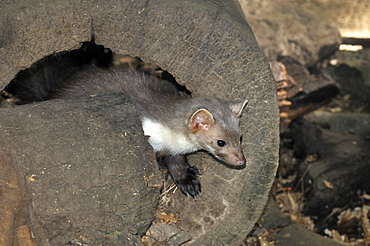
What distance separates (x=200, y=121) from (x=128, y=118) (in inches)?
29.3

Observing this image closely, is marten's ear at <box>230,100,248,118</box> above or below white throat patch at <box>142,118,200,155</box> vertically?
above

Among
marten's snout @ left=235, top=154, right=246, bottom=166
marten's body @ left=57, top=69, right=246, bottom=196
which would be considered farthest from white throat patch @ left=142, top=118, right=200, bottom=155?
marten's snout @ left=235, top=154, right=246, bottom=166

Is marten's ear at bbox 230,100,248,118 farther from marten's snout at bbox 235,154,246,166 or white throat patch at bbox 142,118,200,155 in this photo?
white throat patch at bbox 142,118,200,155

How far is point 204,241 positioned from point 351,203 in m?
2.86

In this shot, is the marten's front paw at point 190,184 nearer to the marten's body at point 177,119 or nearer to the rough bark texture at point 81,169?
the marten's body at point 177,119

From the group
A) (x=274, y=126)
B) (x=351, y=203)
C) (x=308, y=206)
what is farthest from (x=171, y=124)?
(x=351, y=203)

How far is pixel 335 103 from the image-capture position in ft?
27.3

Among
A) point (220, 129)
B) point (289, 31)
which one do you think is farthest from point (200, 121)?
point (289, 31)

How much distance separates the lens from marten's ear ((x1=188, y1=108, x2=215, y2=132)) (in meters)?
3.86

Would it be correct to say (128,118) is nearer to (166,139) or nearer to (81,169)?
(81,169)

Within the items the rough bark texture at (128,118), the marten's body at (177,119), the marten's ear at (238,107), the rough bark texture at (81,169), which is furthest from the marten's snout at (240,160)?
the rough bark texture at (81,169)

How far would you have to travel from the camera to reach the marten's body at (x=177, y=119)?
3.82 meters

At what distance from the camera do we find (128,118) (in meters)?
3.43

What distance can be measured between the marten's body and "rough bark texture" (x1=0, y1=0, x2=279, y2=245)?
11cm
